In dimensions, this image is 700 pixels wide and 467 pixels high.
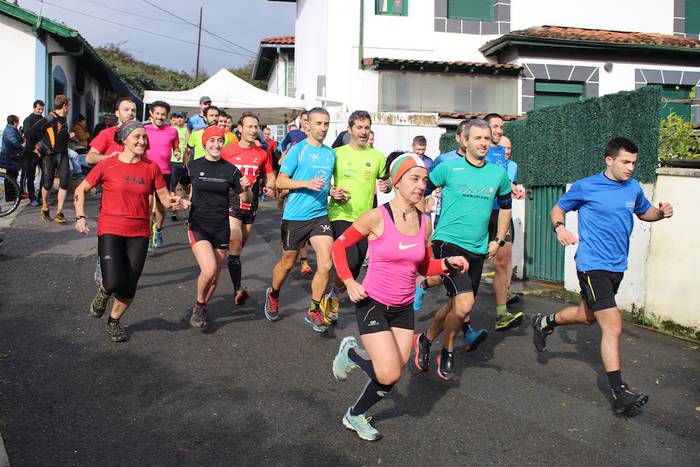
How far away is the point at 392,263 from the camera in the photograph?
4.78 m

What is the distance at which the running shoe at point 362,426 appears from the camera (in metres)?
4.58

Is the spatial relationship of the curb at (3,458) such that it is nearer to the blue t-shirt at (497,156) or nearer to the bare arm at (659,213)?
the bare arm at (659,213)

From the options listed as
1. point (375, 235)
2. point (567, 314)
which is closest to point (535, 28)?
point (567, 314)

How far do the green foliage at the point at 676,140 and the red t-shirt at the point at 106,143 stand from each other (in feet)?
21.9

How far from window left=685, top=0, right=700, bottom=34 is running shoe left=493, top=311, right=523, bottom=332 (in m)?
21.2

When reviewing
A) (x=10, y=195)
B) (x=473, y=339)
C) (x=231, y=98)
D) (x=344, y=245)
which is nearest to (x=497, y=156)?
(x=473, y=339)

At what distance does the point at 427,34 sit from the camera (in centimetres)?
2208

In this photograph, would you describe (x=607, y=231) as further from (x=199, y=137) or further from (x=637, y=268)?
(x=199, y=137)

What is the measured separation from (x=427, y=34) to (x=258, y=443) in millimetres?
19394

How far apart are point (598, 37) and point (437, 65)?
203 inches

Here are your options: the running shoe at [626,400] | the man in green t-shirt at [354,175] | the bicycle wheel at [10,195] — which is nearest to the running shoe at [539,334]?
the running shoe at [626,400]

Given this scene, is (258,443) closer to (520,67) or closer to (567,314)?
(567,314)

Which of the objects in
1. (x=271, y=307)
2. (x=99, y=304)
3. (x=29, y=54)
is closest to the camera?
(x=99, y=304)

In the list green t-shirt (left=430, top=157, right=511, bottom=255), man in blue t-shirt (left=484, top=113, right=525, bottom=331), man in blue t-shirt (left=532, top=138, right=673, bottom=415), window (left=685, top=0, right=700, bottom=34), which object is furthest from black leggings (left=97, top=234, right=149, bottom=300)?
window (left=685, top=0, right=700, bottom=34)
